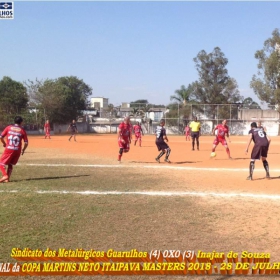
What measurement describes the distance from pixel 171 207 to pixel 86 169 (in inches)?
226

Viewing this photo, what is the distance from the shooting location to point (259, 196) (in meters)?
7.89

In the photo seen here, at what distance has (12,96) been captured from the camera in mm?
50719

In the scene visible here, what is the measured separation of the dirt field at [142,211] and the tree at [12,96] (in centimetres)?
4206

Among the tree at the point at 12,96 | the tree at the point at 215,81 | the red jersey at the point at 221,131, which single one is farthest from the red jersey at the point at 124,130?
the tree at the point at 215,81

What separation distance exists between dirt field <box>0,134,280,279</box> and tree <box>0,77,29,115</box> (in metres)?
42.1

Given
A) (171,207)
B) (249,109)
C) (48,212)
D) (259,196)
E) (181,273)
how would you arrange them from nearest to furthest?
(181,273), (48,212), (171,207), (259,196), (249,109)

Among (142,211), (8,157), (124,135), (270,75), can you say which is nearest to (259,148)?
(142,211)

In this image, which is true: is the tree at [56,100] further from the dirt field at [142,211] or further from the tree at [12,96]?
the dirt field at [142,211]

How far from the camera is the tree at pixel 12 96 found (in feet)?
163

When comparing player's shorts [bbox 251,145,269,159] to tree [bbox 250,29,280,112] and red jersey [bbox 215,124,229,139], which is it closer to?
red jersey [bbox 215,124,229,139]

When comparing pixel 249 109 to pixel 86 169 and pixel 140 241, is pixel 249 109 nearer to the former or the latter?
pixel 86 169

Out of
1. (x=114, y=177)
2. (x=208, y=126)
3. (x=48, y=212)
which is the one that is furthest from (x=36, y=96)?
(x=48, y=212)

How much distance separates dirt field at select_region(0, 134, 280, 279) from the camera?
492 centimetres

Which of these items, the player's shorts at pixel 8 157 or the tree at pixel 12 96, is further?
the tree at pixel 12 96
